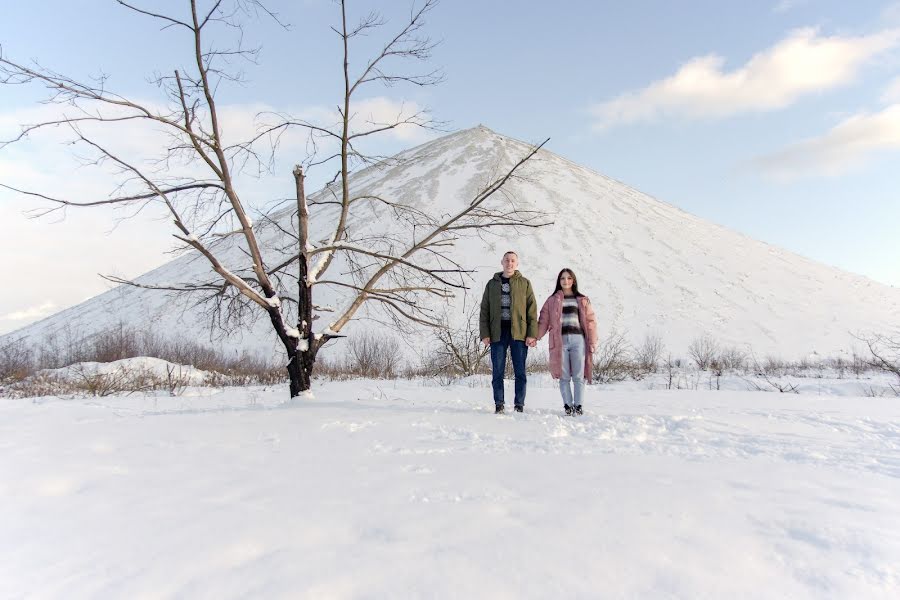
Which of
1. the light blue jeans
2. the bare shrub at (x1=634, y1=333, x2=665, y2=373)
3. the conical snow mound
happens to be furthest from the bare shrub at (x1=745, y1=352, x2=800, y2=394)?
the conical snow mound

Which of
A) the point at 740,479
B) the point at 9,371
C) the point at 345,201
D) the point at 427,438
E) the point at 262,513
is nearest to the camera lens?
the point at 262,513

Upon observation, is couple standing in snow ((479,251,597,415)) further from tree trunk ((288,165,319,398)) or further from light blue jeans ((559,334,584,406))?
tree trunk ((288,165,319,398))

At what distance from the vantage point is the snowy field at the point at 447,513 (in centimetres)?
188

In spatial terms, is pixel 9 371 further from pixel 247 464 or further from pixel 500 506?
pixel 500 506

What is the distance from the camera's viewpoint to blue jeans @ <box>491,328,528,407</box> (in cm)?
648

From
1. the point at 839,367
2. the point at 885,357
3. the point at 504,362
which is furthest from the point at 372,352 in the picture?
the point at 885,357

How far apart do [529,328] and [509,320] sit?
12.9 inches

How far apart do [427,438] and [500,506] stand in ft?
6.42

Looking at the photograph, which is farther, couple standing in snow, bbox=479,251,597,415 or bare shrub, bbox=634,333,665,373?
bare shrub, bbox=634,333,665,373

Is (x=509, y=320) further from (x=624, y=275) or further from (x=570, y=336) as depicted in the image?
(x=624, y=275)

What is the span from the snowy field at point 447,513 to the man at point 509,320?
1.86 meters

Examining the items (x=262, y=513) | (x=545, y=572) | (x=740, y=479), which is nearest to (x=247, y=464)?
(x=262, y=513)

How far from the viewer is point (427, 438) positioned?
4.43 m

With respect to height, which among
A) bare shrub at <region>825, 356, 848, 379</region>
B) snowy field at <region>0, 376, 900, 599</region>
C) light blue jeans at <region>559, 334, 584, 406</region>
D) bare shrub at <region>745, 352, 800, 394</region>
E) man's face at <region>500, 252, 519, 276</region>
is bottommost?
bare shrub at <region>825, 356, 848, 379</region>
